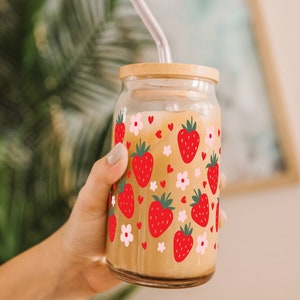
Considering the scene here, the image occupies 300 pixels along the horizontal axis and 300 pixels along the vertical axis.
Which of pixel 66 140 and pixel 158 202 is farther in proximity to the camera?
pixel 66 140

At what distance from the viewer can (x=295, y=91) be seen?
4.46 ft

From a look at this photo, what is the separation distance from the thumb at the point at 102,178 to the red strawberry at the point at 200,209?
0.36 ft

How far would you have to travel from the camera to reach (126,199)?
70cm

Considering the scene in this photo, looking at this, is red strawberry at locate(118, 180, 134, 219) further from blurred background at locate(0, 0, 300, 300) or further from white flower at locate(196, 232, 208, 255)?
blurred background at locate(0, 0, 300, 300)

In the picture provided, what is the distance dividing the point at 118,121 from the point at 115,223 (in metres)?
0.15

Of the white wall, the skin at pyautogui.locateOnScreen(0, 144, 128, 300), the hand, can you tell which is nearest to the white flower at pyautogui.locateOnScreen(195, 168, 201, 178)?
the hand

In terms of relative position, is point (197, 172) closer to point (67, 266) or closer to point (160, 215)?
point (160, 215)

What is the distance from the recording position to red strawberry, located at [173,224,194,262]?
2.23 feet

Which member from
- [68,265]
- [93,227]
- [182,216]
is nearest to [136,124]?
[182,216]

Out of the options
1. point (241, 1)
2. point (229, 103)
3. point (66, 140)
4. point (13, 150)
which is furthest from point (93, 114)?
point (241, 1)

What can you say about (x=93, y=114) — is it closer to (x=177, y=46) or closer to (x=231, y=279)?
(x=177, y=46)

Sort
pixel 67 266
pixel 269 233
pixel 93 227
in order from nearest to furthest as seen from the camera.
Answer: pixel 93 227, pixel 67 266, pixel 269 233

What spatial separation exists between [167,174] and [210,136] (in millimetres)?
86

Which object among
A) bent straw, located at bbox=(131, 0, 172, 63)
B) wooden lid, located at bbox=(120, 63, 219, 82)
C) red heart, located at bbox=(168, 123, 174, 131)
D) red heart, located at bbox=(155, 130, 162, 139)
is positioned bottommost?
red heart, located at bbox=(155, 130, 162, 139)
